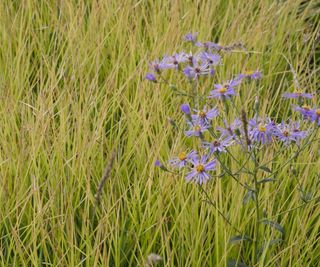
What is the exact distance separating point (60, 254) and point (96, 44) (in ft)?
3.95

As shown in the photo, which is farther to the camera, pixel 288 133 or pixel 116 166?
pixel 116 166

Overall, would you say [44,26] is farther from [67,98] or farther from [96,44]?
[67,98]

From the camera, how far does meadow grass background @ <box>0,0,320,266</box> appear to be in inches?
74.4

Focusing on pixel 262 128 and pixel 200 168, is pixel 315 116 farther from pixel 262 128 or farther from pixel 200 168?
pixel 200 168

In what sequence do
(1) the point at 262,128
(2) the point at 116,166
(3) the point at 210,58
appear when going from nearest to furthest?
(1) the point at 262,128
(3) the point at 210,58
(2) the point at 116,166

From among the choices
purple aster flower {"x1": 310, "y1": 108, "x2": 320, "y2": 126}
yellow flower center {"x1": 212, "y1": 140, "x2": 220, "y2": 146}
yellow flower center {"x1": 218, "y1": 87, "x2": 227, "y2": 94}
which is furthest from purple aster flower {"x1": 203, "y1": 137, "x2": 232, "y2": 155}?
purple aster flower {"x1": 310, "y1": 108, "x2": 320, "y2": 126}

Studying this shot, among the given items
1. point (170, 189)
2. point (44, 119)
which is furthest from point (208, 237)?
point (44, 119)

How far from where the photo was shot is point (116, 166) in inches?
82.7

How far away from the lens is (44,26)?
2.98 metres

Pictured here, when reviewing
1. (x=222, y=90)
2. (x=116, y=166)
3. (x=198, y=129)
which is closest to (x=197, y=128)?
(x=198, y=129)

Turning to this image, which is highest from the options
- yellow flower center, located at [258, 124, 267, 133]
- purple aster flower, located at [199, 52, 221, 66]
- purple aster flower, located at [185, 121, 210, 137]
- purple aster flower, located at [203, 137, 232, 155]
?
purple aster flower, located at [199, 52, 221, 66]

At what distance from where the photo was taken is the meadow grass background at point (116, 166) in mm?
1891

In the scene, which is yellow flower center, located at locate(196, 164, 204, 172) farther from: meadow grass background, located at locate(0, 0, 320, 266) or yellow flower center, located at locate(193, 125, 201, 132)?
meadow grass background, located at locate(0, 0, 320, 266)

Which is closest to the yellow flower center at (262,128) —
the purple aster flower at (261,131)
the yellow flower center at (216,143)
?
the purple aster flower at (261,131)
